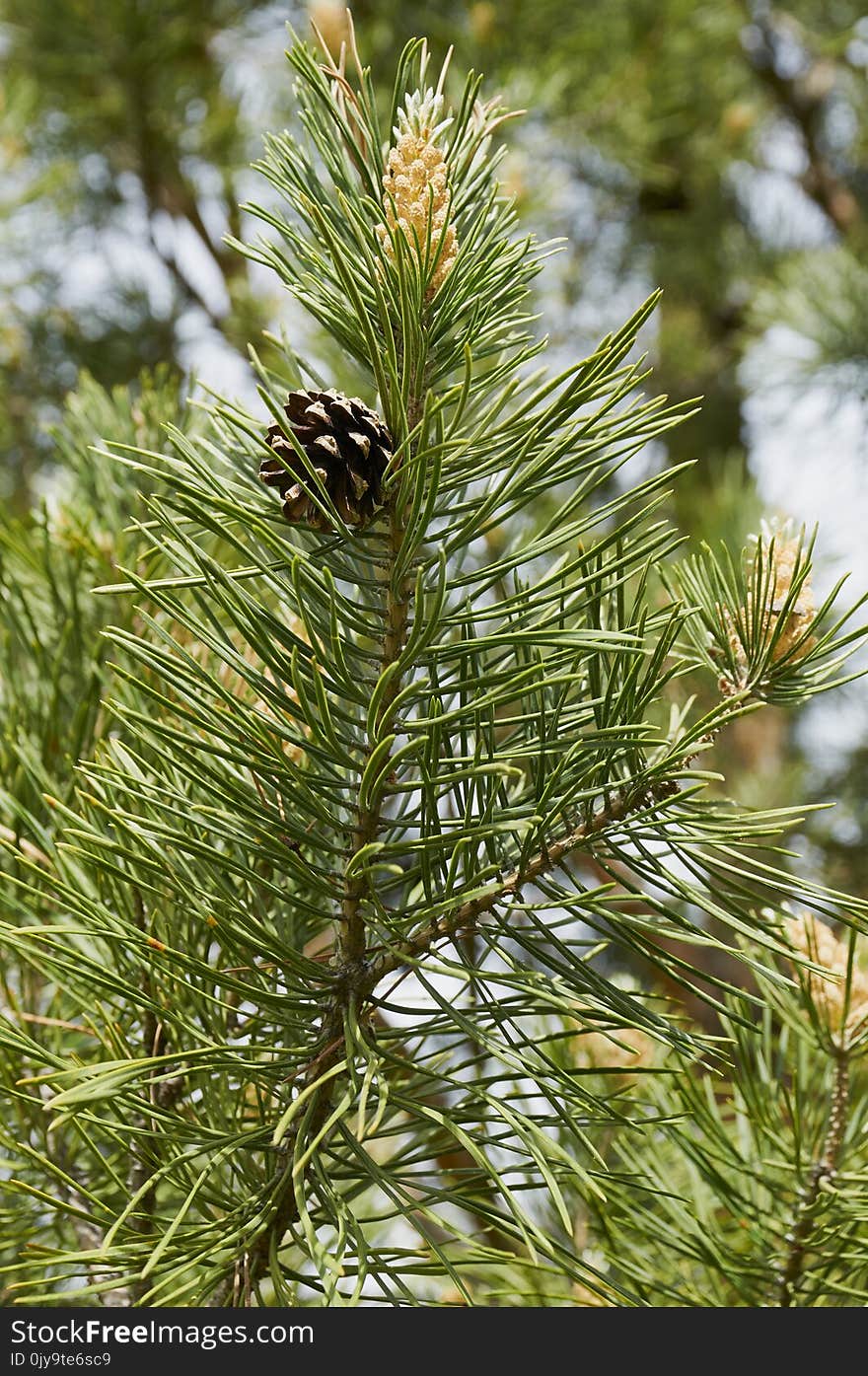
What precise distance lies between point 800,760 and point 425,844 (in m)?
1.67

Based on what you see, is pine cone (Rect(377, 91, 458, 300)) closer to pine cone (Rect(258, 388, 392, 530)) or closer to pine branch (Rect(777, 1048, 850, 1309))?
pine cone (Rect(258, 388, 392, 530))

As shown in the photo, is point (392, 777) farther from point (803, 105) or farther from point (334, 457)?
point (803, 105)

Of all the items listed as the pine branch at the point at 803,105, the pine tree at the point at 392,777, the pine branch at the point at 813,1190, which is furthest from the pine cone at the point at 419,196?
the pine branch at the point at 803,105

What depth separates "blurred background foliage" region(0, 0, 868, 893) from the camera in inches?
44.6

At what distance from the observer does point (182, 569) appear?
299 millimetres

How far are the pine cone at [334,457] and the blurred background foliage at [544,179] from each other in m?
0.58

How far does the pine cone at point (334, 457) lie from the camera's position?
0.91ft

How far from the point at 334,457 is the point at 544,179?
38.3 inches

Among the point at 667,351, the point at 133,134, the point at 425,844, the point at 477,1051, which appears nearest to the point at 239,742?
the point at 425,844

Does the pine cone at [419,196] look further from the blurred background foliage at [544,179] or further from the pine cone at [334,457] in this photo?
the blurred background foliage at [544,179]

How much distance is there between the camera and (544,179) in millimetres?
1137

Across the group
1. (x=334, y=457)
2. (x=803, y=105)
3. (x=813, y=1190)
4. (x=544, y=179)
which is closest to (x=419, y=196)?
(x=334, y=457)

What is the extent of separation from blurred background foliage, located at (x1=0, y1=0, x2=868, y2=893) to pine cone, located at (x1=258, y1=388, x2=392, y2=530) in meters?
0.58

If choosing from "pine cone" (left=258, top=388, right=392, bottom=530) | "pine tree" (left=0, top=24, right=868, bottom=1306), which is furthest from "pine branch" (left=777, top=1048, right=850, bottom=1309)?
"pine cone" (left=258, top=388, right=392, bottom=530)
